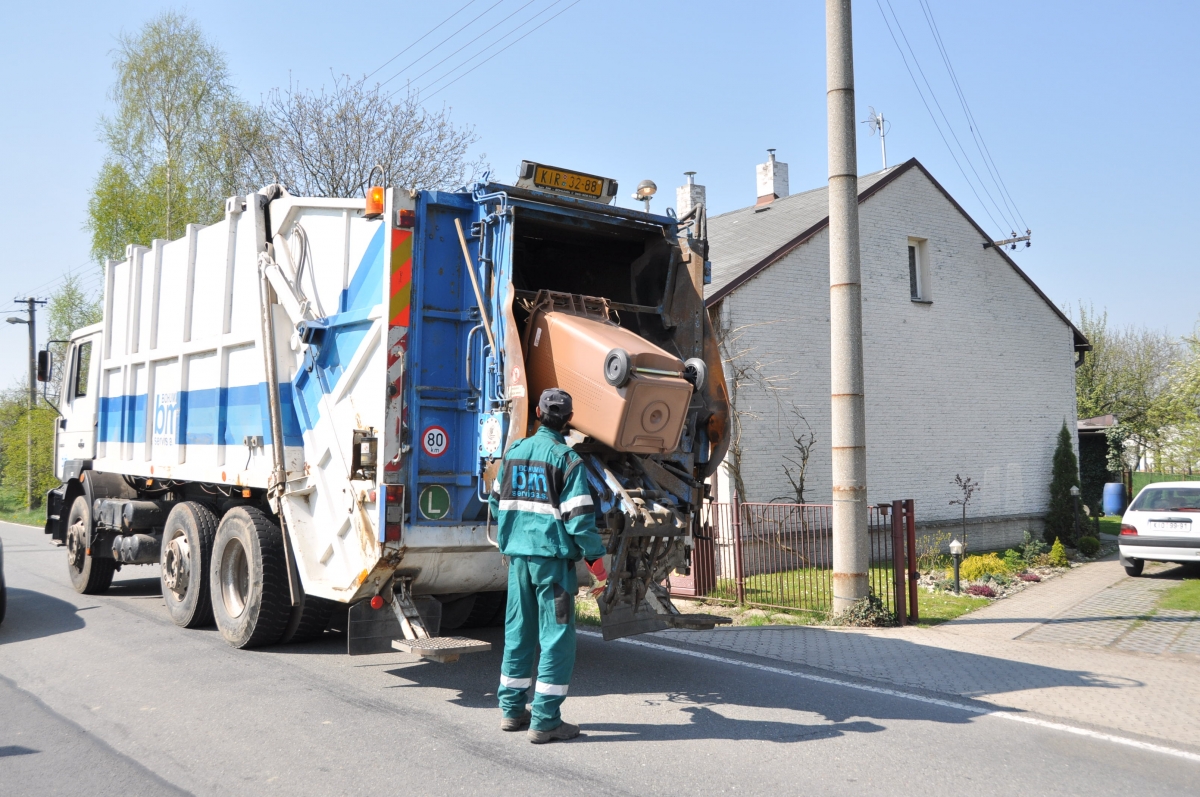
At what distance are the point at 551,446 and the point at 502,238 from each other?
1.62 m

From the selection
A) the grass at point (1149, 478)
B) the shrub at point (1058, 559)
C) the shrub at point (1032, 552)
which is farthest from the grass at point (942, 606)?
the grass at point (1149, 478)

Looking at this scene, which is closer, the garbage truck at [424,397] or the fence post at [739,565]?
the garbage truck at [424,397]

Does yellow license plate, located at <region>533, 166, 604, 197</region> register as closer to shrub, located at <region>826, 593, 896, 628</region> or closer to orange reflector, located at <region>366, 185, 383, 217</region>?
orange reflector, located at <region>366, 185, 383, 217</region>

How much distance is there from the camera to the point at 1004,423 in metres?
18.8

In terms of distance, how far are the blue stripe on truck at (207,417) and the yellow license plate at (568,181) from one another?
8.05ft

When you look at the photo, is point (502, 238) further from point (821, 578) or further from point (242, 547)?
point (821, 578)

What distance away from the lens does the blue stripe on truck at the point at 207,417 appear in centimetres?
705

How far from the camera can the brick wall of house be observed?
1460cm

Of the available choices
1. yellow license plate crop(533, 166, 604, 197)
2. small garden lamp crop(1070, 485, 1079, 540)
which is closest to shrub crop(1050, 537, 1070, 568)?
small garden lamp crop(1070, 485, 1079, 540)

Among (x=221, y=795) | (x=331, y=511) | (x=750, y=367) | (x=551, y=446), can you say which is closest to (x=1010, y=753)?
(x=551, y=446)

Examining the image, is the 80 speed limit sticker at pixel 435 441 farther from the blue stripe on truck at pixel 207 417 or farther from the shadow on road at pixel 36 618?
the shadow on road at pixel 36 618

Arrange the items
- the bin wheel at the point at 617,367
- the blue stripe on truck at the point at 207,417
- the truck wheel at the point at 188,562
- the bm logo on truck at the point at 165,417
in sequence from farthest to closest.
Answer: the bm logo on truck at the point at 165,417 → the truck wheel at the point at 188,562 → the blue stripe on truck at the point at 207,417 → the bin wheel at the point at 617,367

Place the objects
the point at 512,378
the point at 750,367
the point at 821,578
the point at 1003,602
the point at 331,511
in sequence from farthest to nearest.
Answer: the point at 750,367 < the point at 1003,602 < the point at 821,578 < the point at 331,511 < the point at 512,378

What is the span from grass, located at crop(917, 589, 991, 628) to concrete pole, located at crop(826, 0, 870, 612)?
101 cm
